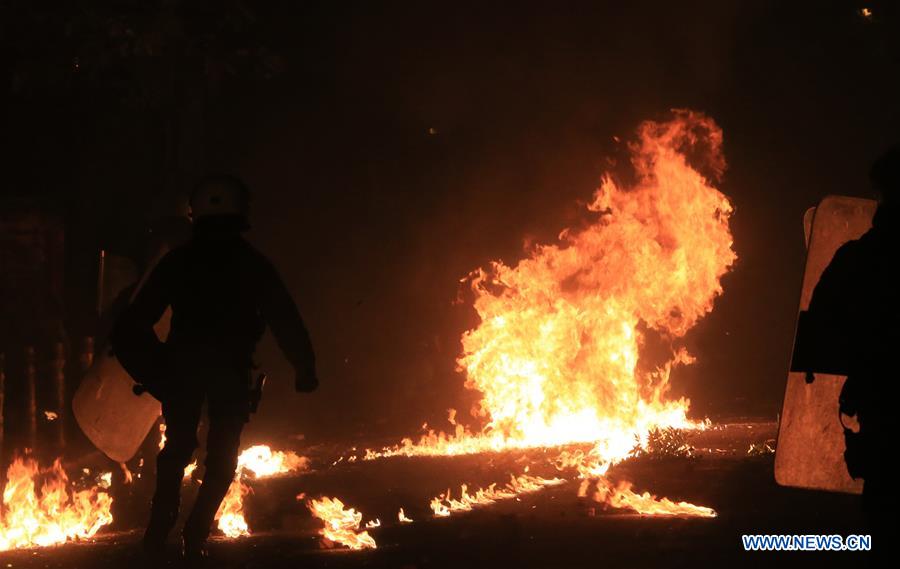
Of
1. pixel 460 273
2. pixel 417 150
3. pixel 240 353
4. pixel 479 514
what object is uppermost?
pixel 417 150

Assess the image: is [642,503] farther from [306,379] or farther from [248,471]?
[248,471]

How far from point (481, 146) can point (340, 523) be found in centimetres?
1038

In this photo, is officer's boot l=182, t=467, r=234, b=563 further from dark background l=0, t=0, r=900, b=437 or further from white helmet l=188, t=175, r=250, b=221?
dark background l=0, t=0, r=900, b=437

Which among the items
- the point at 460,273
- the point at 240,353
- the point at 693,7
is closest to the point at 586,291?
the point at 460,273

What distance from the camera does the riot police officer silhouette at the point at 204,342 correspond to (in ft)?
17.6

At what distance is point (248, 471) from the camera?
1093cm

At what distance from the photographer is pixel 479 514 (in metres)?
7.65

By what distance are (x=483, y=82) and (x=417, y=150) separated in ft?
5.11

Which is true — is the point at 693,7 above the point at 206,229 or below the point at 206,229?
above

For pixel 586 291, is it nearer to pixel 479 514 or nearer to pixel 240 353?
pixel 479 514

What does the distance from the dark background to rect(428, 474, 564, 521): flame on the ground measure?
5.51m

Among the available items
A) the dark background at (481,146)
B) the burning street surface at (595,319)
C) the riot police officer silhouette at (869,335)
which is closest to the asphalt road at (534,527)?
the riot police officer silhouette at (869,335)

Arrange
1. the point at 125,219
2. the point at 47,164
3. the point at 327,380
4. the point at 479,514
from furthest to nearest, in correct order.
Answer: the point at 327,380 < the point at 125,219 < the point at 47,164 < the point at 479,514

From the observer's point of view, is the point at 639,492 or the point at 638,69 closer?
the point at 639,492
